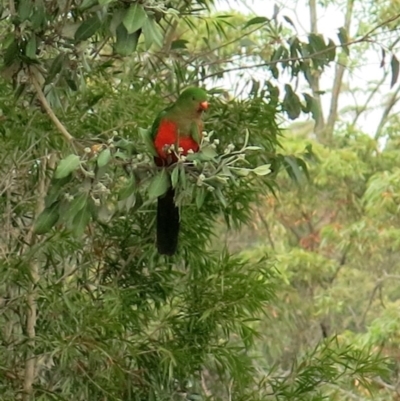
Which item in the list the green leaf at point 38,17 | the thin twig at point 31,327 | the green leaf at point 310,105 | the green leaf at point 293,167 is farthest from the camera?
the green leaf at point 310,105

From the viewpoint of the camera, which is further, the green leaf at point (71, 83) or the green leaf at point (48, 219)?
the green leaf at point (71, 83)

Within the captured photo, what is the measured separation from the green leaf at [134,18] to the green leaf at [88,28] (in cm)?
17

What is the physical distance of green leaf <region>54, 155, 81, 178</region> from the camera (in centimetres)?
141

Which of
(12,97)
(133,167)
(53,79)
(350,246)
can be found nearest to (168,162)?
(133,167)

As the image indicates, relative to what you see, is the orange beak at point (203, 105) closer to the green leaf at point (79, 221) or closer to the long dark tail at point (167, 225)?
the long dark tail at point (167, 225)

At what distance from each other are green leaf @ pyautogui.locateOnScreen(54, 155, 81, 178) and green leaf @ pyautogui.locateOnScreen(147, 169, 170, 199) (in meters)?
0.14

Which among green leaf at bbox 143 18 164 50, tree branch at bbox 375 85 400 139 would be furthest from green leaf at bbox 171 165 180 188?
tree branch at bbox 375 85 400 139

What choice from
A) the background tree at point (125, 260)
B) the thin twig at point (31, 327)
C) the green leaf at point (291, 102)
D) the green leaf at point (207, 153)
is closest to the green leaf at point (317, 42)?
the background tree at point (125, 260)

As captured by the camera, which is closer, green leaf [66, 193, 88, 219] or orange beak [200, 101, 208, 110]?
green leaf [66, 193, 88, 219]

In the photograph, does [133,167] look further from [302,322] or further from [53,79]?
[302,322]

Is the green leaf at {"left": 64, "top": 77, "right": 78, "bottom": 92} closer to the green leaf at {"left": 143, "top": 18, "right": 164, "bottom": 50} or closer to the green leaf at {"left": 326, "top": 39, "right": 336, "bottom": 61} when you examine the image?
the green leaf at {"left": 143, "top": 18, "right": 164, "bottom": 50}

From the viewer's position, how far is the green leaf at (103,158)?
1.42m

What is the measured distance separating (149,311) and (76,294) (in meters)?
0.26

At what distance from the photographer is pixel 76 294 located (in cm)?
215
